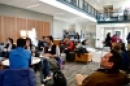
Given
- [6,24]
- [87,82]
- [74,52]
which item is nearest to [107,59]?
[87,82]

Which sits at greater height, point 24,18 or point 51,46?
point 24,18

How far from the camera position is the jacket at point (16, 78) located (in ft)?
6.00

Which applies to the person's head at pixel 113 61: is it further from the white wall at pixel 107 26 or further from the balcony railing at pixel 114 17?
the balcony railing at pixel 114 17

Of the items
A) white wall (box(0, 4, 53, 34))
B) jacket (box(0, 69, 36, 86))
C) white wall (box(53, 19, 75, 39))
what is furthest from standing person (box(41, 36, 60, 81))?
white wall (box(53, 19, 75, 39))

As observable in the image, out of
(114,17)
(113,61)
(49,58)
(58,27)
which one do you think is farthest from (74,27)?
(113,61)

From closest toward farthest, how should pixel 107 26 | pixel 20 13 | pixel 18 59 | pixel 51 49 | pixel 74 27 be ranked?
pixel 18 59 < pixel 51 49 < pixel 20 13 < pixel 107 26 < pixel 74 27

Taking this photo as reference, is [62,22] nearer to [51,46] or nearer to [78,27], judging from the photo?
[78,27]

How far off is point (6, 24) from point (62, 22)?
824 cm

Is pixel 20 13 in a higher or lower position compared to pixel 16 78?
higher

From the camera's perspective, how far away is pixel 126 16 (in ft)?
47.8

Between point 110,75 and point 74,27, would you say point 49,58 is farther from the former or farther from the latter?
point 74,27

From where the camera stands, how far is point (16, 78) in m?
1.85

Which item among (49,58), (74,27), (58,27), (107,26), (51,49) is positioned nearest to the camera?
(49,58)

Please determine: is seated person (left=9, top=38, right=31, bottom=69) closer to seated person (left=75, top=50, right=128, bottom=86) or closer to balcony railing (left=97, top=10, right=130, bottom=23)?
seated person (left=75, top=50, right=128, bottom=86)
